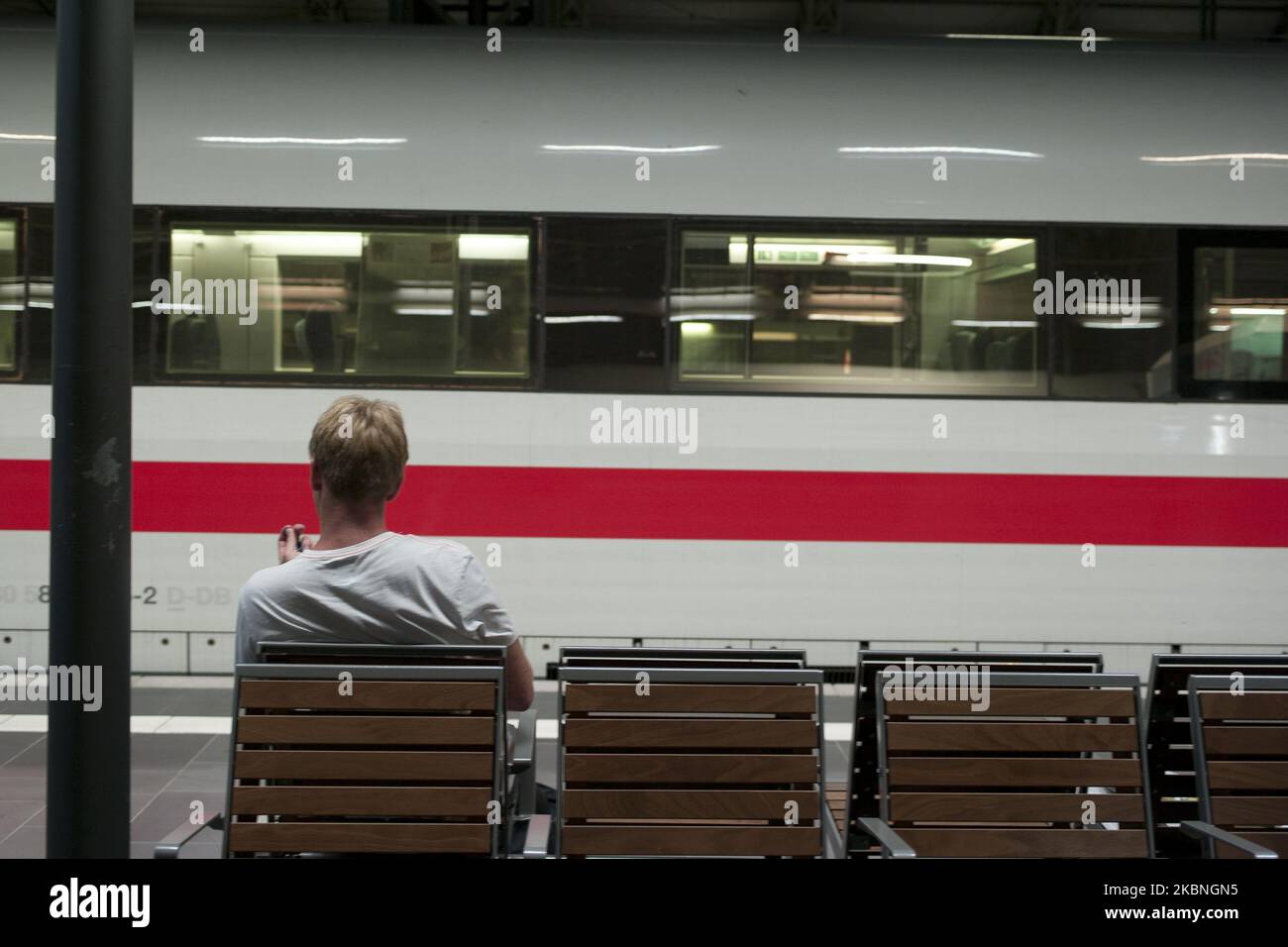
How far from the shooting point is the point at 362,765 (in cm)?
299

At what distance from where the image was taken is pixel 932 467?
6668mm

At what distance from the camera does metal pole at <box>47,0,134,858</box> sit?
134 inches

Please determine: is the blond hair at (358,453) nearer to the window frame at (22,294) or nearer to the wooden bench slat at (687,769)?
the wooden bench slat at (687,769)

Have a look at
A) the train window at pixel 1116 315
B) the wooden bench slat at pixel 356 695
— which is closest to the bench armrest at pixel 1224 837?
the wooden bench slat at pixel 356 695

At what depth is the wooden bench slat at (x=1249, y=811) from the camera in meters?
3.18

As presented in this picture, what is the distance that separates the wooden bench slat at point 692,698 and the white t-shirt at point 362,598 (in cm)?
31

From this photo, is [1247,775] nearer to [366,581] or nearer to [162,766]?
[366,581]

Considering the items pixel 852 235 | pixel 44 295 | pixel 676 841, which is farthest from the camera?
pixel 852 235

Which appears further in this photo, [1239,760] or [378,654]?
[1239,760]

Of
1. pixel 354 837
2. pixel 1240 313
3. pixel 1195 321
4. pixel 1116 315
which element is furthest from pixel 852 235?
pixel 354 837

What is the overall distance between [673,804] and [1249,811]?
1.55 metres

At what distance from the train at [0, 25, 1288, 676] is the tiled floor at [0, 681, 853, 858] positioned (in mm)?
411

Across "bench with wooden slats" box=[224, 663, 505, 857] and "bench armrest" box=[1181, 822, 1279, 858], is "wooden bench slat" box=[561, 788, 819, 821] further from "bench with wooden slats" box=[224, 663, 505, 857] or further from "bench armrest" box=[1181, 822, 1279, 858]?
"bench armrest" box=[1181, 822, 1279, 858]
